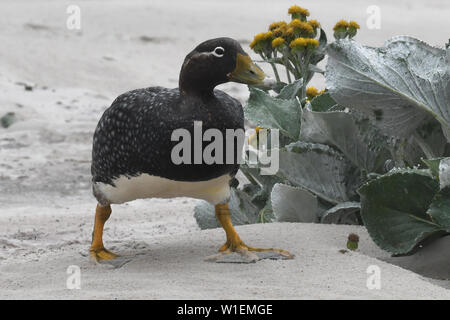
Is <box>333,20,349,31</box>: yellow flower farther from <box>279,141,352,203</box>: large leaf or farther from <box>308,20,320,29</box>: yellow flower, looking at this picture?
<box>279,141,352,203</box>: large leaf

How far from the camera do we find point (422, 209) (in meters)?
3.33

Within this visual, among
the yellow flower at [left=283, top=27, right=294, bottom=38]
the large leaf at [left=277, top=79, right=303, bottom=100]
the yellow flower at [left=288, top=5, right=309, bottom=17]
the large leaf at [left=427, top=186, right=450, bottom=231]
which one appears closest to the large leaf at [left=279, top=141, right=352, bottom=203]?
the large leaf at [left=277, top=79, right=303, bottom=100]

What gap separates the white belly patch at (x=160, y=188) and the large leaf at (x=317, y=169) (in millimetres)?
624

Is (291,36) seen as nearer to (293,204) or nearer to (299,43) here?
(299,43)

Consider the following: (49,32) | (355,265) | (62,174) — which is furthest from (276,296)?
(49,32)

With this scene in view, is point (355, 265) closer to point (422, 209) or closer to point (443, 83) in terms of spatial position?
point (422, 209)

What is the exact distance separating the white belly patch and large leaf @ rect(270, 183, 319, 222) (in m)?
0.51

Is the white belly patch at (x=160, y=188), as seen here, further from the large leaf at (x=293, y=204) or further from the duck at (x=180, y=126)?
the large leaf at (x=293, y=204)

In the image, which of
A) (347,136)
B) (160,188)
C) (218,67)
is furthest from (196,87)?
(347,136)

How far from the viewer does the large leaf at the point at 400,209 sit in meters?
3.29

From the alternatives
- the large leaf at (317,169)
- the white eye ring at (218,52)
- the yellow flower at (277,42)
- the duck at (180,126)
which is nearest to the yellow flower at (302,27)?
the yellow flower at (277,42)

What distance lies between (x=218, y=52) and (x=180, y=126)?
1.00 feet

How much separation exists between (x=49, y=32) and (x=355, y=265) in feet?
30.5
